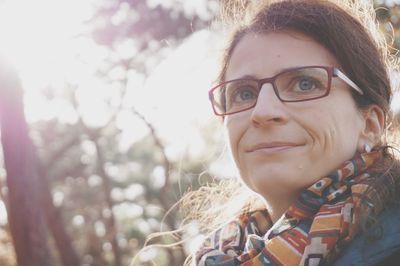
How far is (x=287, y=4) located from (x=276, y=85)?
0.37 meters

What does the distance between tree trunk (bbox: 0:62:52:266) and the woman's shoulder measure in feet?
18.5

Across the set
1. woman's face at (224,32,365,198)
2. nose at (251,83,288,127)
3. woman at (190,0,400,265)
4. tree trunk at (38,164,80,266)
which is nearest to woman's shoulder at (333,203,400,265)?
woman at (190,0,400,265)

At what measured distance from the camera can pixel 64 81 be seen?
1448cm

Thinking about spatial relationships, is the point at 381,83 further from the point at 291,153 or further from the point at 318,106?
the point at 291,153

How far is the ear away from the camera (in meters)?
2.00

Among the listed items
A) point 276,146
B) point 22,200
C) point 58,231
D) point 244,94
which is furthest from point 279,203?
point 58,231

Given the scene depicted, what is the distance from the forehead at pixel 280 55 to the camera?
1935 mm

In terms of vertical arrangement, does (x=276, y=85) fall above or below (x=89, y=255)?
above

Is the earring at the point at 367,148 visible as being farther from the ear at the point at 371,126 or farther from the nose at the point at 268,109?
the nose at the point at 268,109

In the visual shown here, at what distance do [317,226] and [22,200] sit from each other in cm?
560

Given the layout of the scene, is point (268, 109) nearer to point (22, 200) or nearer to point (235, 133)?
point (235, 133)

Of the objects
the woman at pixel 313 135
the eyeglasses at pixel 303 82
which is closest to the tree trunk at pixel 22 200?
the woman at pixel 313 135

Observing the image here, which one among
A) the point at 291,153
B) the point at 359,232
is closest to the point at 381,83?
the point at 291,153

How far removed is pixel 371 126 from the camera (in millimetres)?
2039
